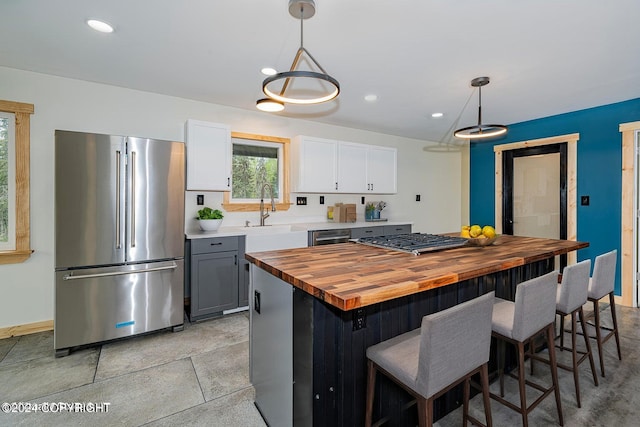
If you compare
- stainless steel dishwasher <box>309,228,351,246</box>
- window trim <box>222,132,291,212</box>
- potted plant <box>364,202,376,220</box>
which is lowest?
stainless steel dishwasher <box>309,228,351,246</box>

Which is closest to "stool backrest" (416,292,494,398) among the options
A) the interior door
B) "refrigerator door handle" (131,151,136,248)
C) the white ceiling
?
the white ceiling

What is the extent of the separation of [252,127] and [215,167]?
0.85 meters

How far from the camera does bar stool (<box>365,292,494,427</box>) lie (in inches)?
46.2

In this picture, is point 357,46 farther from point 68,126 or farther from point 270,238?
point 68,126

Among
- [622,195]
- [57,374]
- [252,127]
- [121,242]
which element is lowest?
[57,374]

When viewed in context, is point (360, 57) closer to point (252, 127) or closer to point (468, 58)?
point (468, 58)

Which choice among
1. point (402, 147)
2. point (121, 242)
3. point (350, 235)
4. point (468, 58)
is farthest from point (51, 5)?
point (402, 147)

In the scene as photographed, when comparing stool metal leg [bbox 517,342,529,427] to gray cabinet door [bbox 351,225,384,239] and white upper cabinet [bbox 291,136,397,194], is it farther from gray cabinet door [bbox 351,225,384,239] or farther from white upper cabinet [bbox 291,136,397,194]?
white upper cabinet [bbox 291,136,397,194]

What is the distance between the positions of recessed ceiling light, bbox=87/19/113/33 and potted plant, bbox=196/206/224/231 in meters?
1.84

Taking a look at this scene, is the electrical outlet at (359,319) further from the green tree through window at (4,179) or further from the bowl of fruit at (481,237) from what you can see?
the green tree through window at (4,179)

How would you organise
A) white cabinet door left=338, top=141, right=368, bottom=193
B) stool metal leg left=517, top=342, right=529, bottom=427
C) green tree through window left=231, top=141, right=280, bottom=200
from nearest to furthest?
stool metal leg left=517, top=342, right=529, bottom=427, green tree through window left=231, top=141, right=280, bottom=200, white cabinet door left=338, top=141, right=368, bottom=193

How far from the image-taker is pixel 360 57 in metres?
2.60

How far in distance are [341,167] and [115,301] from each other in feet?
10.3

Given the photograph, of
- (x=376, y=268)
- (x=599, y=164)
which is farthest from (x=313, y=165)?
(x=599, y=164)
